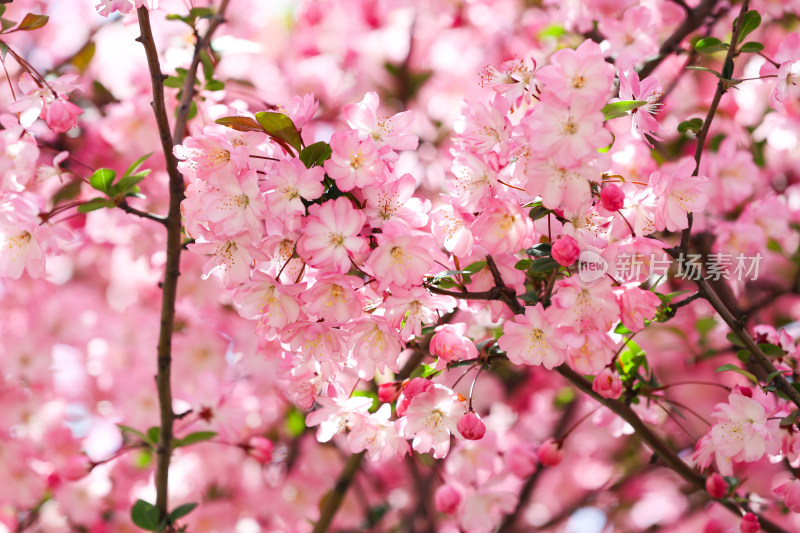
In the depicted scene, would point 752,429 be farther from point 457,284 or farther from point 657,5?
point 657,5

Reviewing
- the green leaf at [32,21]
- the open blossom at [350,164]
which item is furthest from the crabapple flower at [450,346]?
the green leaf at [32,21]

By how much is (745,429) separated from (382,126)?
80 cm

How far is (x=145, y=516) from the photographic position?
1517 millimetres

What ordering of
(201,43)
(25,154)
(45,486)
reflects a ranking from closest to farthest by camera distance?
(25,154), (201,43), (45,486)

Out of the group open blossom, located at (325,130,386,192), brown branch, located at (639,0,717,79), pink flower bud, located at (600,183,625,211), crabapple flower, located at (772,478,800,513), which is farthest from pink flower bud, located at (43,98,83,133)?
crabapple flower, located at (772,478,800,513)

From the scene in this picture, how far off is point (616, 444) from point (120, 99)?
2.28 meters

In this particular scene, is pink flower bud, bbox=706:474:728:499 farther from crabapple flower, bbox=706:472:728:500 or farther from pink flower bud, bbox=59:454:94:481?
pink flower bud, bbox=59:454:94:481

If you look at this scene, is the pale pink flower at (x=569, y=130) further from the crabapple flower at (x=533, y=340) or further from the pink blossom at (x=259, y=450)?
the pink blossom at (x=259, y=450)

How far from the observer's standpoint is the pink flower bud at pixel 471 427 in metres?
1.18

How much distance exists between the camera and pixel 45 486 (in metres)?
2.64

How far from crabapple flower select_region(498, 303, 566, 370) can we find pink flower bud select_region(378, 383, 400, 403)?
9.5 inches

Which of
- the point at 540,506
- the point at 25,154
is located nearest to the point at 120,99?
the point at 25,154

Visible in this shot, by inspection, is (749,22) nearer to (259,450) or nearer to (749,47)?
(749,47)

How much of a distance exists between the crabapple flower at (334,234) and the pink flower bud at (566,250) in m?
0.27
